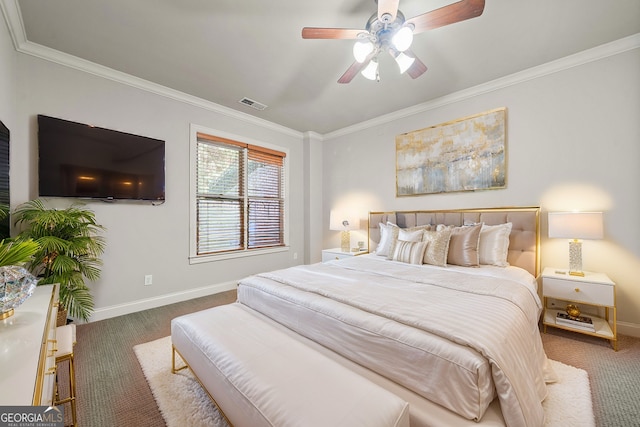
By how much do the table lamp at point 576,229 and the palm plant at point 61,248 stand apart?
4.31m

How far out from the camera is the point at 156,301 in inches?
124

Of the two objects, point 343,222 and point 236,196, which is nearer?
point 236,196

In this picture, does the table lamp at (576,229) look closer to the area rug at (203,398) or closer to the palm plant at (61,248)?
the area rug at (203,398)

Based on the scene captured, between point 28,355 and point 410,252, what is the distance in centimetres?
275

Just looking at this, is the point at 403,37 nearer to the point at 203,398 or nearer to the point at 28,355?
the point at 28,355

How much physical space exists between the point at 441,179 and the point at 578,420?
8.58 feet

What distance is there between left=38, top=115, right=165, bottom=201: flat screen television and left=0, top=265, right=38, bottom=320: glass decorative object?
1649 millimetres

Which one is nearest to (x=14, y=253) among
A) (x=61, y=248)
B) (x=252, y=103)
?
(x=61, y=248)

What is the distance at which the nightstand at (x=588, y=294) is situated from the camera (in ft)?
7.04

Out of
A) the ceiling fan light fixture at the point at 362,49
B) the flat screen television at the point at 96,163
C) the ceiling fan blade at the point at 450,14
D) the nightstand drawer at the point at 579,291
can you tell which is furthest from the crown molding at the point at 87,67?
the nightstand drawer at the point at 579,291

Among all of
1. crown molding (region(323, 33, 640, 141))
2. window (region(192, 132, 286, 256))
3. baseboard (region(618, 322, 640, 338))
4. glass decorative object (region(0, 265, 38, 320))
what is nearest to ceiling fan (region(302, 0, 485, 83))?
crown molding (region(323, 33, 640, 141))

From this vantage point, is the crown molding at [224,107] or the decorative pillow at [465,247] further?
the decorative pillow at [465,247]

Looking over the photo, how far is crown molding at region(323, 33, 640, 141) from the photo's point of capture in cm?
238

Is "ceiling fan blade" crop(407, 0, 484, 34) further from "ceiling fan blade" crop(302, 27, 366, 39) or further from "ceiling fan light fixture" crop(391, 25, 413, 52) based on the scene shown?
"ceiling fan blade" crop(302, 27, 366, 39)
